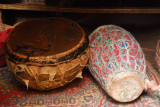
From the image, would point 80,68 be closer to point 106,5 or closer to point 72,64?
point 72,64

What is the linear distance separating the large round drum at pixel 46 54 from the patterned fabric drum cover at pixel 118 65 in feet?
0.41

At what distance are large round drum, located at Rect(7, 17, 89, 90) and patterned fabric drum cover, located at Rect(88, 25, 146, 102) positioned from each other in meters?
0.13

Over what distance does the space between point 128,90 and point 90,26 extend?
1.15 meters

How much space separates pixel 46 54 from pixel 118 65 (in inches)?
19.3

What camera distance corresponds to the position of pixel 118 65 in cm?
111

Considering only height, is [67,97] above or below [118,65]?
below

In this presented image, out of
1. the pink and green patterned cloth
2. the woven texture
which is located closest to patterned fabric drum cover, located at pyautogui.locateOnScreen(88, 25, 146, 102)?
the pink and green patterned cloth

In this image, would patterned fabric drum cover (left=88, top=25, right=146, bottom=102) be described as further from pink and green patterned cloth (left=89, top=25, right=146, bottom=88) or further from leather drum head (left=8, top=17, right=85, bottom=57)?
leather drum head (left=8, top=17, right=85, bottom=57)

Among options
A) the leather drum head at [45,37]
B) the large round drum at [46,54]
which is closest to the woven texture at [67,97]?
the large round drum at [46,54]

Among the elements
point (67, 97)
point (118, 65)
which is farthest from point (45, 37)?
point (118, 65)

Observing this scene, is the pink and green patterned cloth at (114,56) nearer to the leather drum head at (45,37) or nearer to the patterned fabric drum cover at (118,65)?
the patterned fabric drum cover at (118,65)

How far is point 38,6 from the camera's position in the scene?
5.79ft

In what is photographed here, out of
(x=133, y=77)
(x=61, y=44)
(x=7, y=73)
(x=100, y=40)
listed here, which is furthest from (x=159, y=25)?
(x=7, y=73)

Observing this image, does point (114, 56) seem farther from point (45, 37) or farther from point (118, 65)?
point (45, 37)
